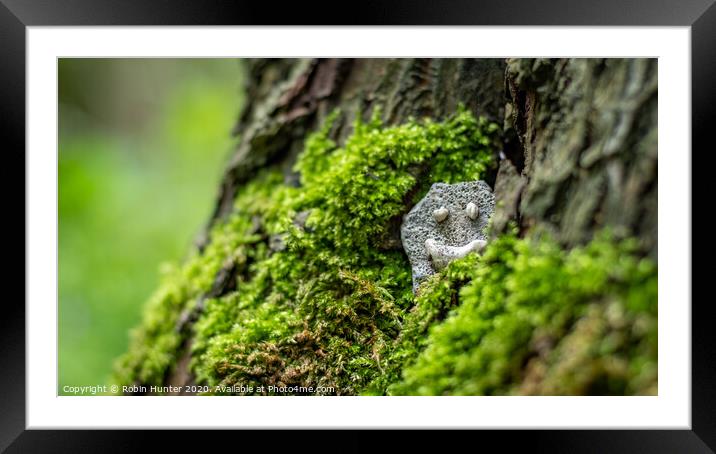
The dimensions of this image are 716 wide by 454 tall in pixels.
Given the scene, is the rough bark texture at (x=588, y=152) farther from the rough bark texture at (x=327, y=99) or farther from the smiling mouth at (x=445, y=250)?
the rough bark texture at (x=327, y=99)

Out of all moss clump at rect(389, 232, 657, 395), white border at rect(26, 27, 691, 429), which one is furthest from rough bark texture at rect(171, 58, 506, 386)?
moss clump at rect(389, 232, 657, 395)

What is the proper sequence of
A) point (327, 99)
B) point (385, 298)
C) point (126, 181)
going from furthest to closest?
point (126, 181), point (327, 99), point (385, 298)

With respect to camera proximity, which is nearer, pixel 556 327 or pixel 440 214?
pixel 556 327

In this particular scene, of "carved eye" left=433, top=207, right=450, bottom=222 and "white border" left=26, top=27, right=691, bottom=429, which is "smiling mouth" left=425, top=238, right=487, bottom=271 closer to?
"carved eye" left=433, top=207, right=450, bottom=222

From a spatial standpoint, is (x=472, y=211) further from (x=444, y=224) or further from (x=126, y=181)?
(x=126, y=181)

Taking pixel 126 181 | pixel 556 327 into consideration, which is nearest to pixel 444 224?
pixel 556 327

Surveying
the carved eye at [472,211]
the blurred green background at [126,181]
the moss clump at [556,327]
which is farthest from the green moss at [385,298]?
the blurred green background at [126,181]

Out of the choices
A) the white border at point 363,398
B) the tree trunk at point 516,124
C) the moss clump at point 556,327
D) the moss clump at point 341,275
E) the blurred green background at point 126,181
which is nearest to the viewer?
the moss clump at point 556,327
